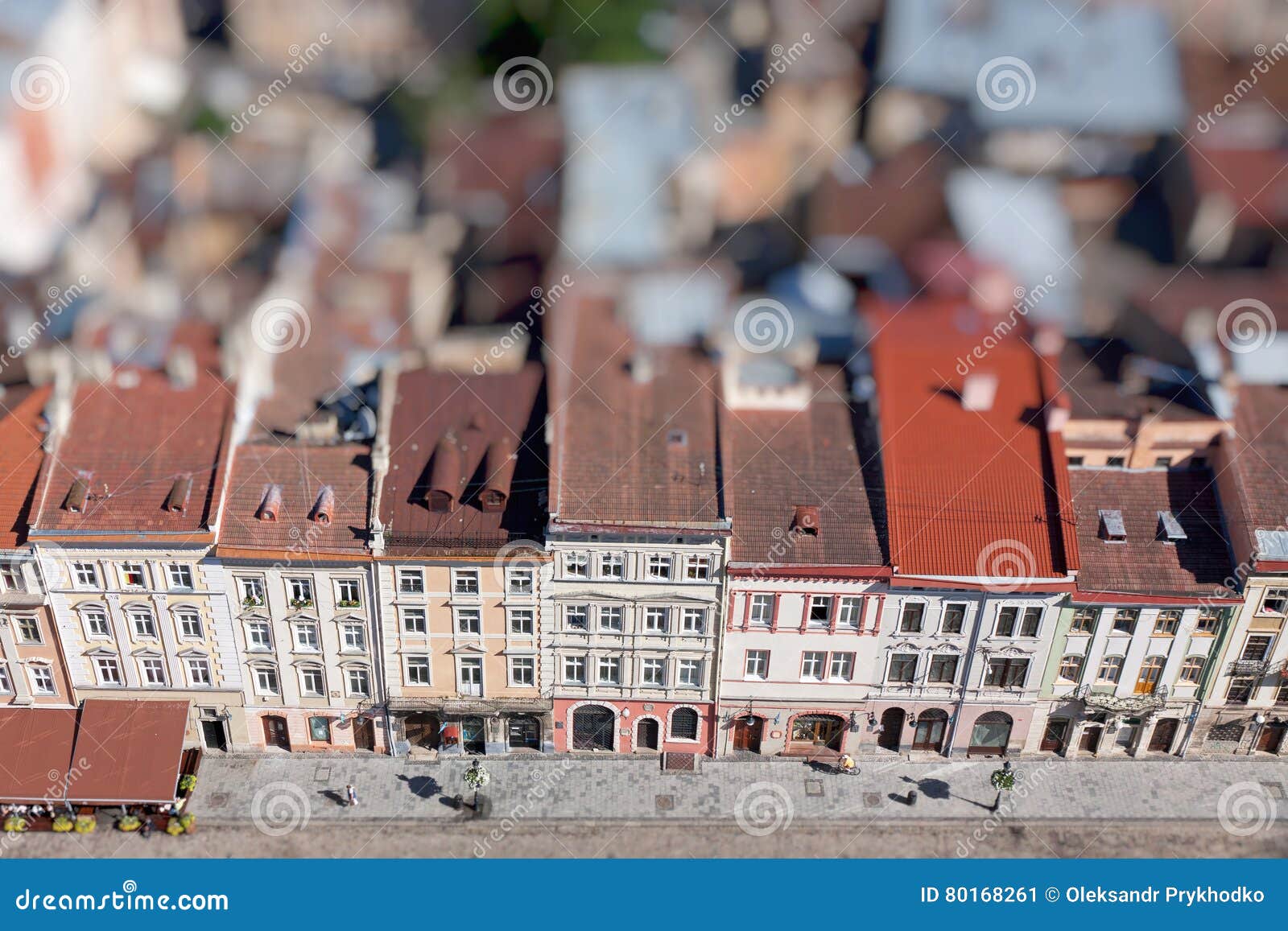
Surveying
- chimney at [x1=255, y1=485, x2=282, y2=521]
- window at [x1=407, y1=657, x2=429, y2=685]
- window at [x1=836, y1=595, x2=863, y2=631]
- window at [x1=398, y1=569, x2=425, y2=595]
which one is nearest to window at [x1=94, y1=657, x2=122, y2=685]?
chimney at [x1=255, y1=485, x2=282, y2=521]

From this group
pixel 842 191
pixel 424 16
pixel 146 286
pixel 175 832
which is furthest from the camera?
pixel 424 16

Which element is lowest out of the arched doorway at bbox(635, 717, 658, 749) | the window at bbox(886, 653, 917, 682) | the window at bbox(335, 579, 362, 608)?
the arched doorway at bbox(635, 717, 658, 749)

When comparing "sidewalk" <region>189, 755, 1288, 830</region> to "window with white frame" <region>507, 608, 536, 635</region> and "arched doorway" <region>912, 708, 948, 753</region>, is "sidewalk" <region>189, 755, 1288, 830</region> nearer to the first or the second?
"arched doorway" <region>912, 708, 948, 753</region>

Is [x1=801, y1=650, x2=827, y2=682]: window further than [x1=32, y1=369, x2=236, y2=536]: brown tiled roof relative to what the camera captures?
Yes

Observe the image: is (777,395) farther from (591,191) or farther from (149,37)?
(149,37)

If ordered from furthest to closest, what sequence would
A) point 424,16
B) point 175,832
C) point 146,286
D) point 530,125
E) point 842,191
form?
point 424,16 → point 530,125 → point 842,191 → point 146,286 → point 175,832

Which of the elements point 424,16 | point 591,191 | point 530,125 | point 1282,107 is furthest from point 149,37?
point 1282,107

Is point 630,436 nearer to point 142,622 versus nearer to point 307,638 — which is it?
point 307,638
